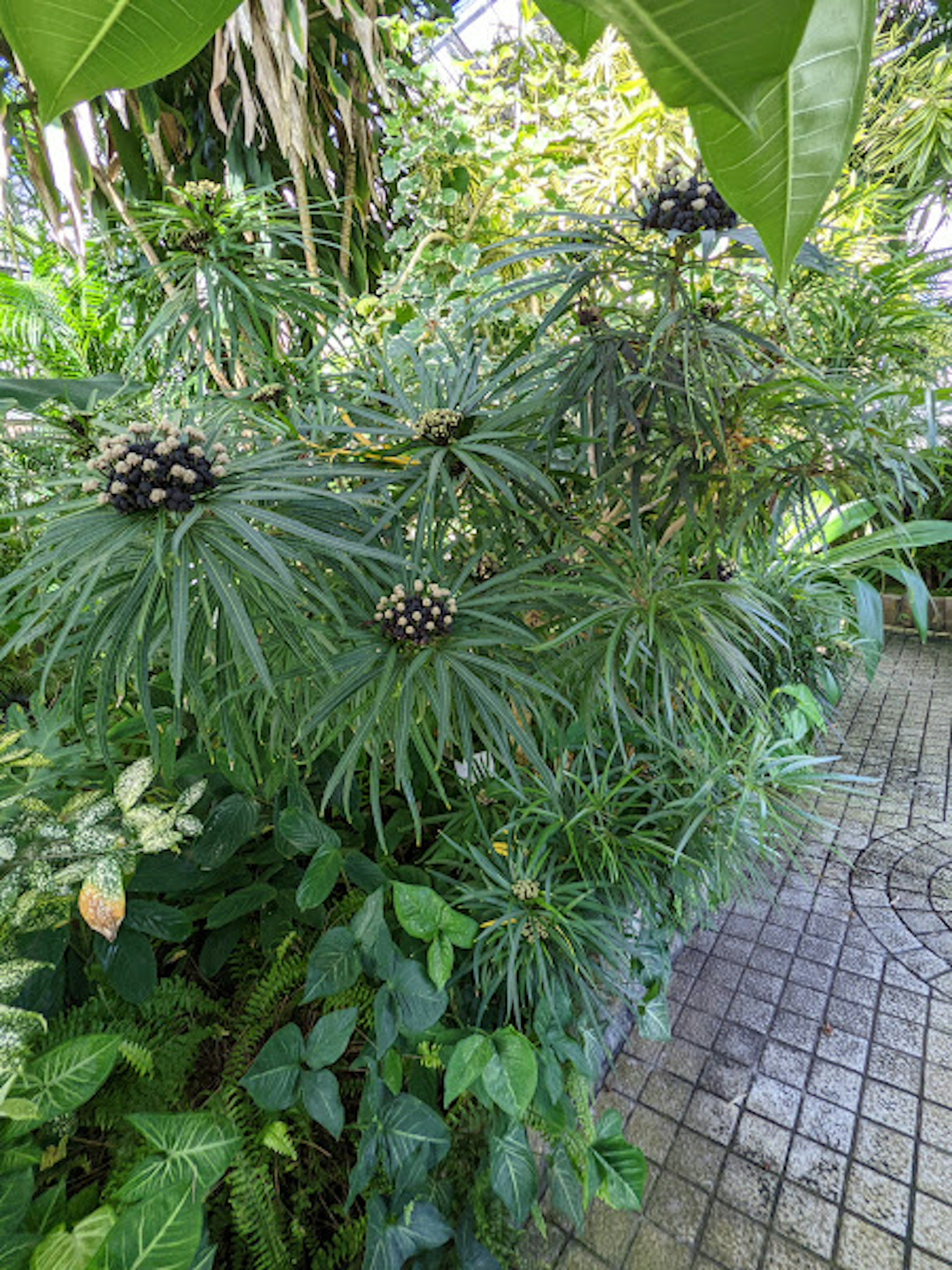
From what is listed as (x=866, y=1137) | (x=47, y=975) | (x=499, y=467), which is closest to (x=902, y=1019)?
(x=866, y=1137)

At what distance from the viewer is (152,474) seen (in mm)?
451

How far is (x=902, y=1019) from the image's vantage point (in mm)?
1278

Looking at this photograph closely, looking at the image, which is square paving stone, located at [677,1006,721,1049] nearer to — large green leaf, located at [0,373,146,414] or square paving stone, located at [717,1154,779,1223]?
square paving stone, located at [717,1154,779,1223]

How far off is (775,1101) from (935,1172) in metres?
0.23

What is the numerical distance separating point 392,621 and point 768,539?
44cm

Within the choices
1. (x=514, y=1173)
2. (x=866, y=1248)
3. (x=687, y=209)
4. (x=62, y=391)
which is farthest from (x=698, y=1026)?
(x=62, y=391)

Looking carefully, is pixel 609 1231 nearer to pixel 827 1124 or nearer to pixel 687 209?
pixel 827 1124

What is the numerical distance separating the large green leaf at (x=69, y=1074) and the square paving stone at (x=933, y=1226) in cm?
111

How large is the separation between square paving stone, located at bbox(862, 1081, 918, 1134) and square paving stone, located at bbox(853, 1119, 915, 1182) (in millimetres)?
12

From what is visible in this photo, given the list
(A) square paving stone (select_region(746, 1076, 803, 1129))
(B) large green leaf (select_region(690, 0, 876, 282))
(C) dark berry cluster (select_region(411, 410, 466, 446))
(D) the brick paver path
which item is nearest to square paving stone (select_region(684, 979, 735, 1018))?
(D) the brick paver path

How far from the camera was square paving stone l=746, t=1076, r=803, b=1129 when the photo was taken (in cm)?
112

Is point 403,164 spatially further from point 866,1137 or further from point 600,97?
point 866,1137

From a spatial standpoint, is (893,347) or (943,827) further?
(943,827)

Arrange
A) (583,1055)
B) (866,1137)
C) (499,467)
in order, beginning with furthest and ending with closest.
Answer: (866,1137) → (583,1055) → (499,467)
